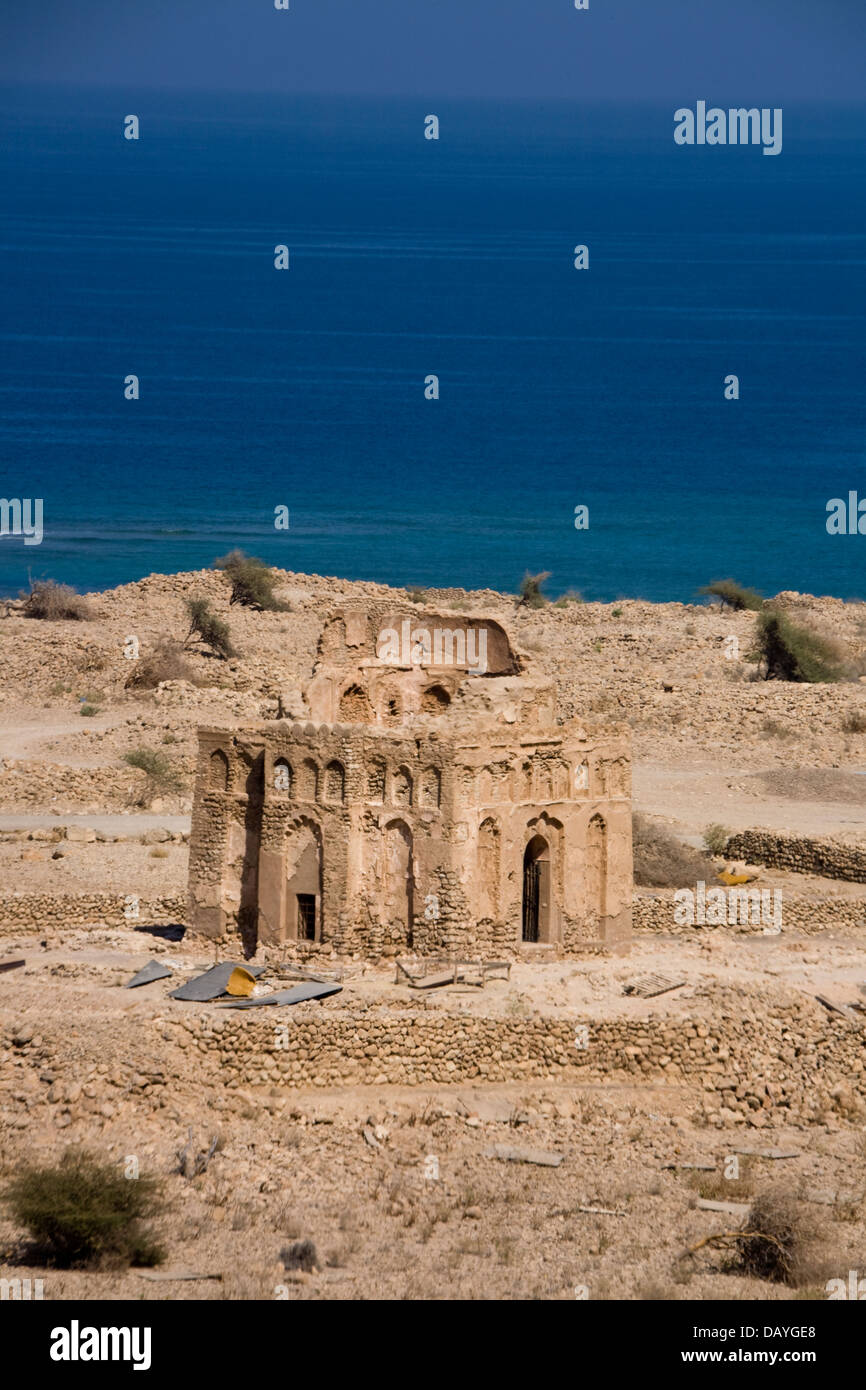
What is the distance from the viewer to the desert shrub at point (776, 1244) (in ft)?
79.9

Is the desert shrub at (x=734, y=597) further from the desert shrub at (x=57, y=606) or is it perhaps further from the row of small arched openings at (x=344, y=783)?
the row of small arched openings at (x=344, y=783)

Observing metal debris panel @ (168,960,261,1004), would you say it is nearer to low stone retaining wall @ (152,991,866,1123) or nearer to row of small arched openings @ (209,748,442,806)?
low stone retaining wall @ (152,991,866,1123)

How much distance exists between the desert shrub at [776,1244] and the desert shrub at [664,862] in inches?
566

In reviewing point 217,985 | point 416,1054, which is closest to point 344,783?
point 217,985

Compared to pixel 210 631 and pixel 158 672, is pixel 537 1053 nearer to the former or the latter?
pixel 158 672

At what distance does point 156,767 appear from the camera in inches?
1854

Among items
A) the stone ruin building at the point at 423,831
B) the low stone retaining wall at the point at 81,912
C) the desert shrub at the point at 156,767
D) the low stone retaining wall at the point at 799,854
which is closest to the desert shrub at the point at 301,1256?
the stone ruin building at the point at 423,831

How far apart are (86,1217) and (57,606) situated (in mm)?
45344

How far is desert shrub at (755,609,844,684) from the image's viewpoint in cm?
5903

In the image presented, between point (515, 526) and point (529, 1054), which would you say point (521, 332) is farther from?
point (529, 1054)

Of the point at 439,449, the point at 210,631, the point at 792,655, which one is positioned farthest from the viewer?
the point at 439,449
